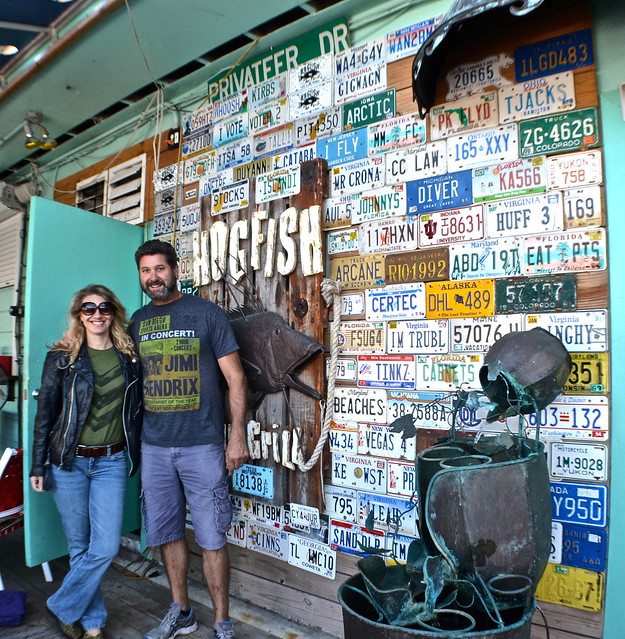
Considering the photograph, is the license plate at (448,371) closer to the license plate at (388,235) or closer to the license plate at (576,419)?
the license plate at (576,419)

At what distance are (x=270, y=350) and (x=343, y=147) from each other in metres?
1.17

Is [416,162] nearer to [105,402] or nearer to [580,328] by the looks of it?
[580,328]

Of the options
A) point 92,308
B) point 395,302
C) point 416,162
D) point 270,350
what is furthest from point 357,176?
point 92,308

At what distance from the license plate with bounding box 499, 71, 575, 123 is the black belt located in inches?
98.1

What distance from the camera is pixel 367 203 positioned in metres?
2.67

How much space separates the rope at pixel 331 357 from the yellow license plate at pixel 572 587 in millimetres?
1140

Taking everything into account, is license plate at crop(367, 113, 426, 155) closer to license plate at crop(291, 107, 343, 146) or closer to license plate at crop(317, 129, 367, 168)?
license plate at crop(317, 129, 367, 168)

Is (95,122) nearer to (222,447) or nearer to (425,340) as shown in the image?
(222,447)

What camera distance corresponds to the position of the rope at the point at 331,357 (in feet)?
8.77

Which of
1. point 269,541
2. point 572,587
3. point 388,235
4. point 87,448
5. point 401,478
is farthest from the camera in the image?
point 269,541

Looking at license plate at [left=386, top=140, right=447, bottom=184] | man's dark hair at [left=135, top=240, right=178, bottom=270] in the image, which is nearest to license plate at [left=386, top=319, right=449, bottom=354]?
license plate at [left=386, top=140, right=447, bottom=184]

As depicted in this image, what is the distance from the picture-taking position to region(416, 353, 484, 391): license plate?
2.30 metres

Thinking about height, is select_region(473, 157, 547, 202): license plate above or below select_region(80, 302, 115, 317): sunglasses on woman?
above

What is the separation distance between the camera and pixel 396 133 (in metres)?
2.60
